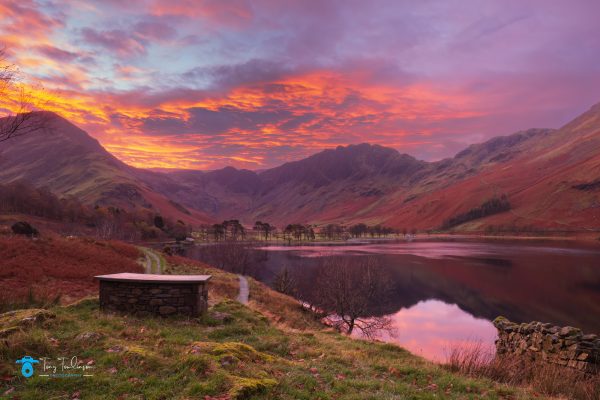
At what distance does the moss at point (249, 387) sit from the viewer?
7786 mm

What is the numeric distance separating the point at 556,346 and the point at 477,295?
4191 cm

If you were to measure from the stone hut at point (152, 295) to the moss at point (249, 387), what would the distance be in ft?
26.5

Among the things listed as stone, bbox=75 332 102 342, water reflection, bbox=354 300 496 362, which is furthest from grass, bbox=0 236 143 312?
water reflection, bbox=354 300 496 362

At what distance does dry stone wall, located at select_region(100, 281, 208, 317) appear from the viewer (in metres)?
15.6

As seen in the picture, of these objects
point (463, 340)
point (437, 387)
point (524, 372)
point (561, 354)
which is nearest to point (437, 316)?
point (463, 340)

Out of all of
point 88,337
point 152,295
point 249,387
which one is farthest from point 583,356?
point 88,337

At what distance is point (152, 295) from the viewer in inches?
618

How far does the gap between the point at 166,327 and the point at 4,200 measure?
14034cm

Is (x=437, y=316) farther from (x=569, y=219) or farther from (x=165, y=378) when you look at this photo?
(x=569, y=219)

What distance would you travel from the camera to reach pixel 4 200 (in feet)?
390

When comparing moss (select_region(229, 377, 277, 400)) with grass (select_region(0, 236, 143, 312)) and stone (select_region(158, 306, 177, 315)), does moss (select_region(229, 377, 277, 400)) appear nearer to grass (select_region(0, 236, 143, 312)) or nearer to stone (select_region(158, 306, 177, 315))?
stone (select_region(158, 306, 177, 315))
